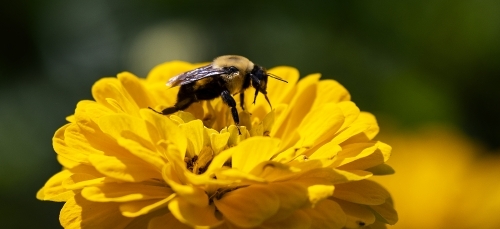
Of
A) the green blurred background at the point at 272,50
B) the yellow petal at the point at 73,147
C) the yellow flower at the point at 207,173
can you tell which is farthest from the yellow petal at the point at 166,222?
the green blurred background at the point at 272,50

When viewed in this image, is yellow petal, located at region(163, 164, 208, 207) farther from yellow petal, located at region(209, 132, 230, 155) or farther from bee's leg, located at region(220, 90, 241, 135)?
bee's leg, located at region(220, 90, 241, 135)

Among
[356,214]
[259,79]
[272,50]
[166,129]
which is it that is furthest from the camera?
[272,50]

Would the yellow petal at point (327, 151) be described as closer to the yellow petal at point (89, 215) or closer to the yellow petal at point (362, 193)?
the yellow petal at point (362, 193)

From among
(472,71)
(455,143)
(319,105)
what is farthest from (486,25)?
(319,105)

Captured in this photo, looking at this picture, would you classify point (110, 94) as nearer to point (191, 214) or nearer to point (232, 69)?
point (232, 69)

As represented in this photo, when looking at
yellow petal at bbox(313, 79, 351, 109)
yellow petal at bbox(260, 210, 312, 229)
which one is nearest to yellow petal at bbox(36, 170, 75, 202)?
yellow petal at bbox(260, 210, 312, 229)

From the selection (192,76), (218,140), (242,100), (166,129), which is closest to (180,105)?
(192,76)

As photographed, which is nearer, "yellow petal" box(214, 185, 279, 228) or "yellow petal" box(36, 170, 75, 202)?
"yellow petal" box(214, 185, 279, 228)
